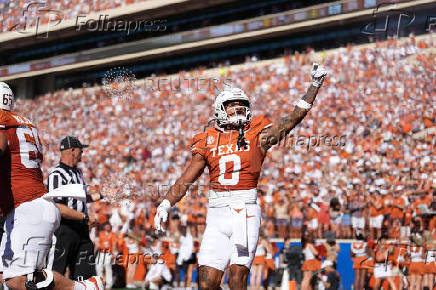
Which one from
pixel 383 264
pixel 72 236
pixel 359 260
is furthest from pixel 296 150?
pixel 72 236

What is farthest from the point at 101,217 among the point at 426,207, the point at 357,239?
the point at 426,207

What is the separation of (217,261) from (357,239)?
633 cm

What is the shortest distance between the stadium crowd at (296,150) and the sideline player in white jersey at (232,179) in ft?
7.41

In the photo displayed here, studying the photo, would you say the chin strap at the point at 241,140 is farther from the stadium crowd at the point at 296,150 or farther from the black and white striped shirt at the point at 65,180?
the stadium crowd at the point at 296,150

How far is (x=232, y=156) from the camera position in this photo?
5.57 meters

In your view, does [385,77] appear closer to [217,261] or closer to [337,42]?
[337,42]

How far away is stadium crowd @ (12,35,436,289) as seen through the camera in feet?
37.3

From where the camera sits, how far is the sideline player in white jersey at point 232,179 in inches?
210

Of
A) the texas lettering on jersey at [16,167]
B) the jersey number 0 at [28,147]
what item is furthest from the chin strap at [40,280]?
the jersey number 0 at [28,147]

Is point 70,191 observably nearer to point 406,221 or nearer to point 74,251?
point 74,251

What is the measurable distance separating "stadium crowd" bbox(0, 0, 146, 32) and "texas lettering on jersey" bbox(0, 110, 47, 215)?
729 inches

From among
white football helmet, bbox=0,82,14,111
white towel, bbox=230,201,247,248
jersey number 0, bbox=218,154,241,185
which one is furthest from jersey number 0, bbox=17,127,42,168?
white towel, bbox=230,201,247,248

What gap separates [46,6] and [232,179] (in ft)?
67.8

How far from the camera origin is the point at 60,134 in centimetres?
1819
